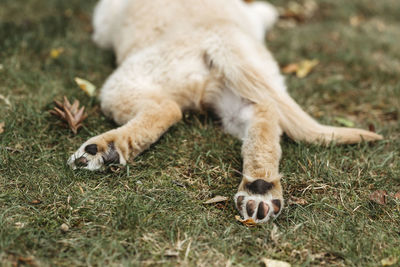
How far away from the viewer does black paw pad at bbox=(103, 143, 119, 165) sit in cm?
219

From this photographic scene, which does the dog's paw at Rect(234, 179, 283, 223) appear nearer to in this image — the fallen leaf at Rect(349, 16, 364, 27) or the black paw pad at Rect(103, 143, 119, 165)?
the black paw pad at Rect(103, 143, 119, 165)

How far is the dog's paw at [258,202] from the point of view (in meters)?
1.95

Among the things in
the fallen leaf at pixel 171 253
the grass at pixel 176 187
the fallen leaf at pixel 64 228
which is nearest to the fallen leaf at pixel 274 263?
the grass at pixel 176 187

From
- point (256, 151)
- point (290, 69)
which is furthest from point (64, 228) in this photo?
point (290, 69)

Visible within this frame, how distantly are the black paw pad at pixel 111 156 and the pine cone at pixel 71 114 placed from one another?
0.47m

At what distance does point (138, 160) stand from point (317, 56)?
2678 mm

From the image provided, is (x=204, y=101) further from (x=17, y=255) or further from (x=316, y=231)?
(x=17, y=255)

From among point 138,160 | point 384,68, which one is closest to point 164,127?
point 138,160

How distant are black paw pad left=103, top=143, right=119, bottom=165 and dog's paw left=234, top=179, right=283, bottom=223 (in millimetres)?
722

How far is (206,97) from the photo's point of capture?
2.67 meters

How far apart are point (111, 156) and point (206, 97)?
2.70ft

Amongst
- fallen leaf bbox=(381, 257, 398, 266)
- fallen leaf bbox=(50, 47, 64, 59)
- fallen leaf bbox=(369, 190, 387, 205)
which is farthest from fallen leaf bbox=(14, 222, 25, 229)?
fallen leaf bbox=(50, 47, 64, 59)

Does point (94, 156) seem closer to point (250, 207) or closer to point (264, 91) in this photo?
point (250, 207)

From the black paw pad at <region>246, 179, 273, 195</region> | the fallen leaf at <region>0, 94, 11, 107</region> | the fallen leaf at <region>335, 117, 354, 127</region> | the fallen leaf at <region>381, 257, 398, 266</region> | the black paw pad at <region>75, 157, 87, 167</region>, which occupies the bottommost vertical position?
the fallen leaf at <region>335, 117, 354, 127</region>
